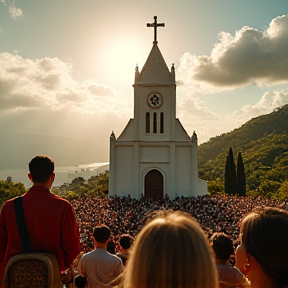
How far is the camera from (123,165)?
110ft

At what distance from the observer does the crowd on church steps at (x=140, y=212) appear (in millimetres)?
18719

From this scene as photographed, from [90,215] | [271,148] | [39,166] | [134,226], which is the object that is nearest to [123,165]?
[90,215]

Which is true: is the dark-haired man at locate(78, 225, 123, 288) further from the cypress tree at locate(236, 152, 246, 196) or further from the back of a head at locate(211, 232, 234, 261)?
the cypress tree at locate(236, 152, 246, 196)

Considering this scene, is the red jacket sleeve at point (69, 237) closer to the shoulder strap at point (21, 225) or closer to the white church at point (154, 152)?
the shoulder strap at point (21, 225)

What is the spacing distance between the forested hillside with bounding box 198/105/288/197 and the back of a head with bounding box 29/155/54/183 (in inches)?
2063

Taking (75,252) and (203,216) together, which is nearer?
(75,252)

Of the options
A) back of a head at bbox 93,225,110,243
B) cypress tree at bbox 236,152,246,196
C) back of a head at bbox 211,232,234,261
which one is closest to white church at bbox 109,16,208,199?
cypress tree at bbox 236,152,246,196

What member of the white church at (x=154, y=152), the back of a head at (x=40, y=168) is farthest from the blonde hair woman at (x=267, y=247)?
the white church at (x=154, y=152)

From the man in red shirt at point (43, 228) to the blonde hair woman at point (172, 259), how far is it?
206 cm

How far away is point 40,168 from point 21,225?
646 mm

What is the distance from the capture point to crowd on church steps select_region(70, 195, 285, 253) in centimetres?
1872

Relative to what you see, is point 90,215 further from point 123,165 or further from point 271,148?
point 271,148

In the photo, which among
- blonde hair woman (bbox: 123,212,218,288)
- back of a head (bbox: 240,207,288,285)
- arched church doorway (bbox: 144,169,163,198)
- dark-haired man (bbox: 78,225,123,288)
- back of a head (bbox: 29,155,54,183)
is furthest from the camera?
arched church doorway (bbox: 144,169,163,198)

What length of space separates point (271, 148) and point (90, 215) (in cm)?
8021
